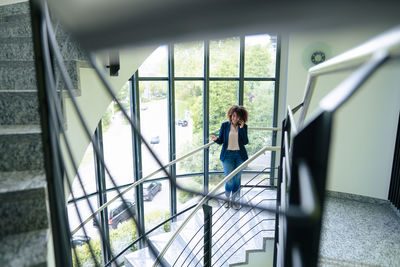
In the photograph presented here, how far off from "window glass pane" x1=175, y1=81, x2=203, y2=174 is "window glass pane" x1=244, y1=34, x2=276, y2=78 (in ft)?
3.01

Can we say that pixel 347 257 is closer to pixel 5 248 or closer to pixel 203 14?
pixel 5 248

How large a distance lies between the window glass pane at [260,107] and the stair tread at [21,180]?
446 cm

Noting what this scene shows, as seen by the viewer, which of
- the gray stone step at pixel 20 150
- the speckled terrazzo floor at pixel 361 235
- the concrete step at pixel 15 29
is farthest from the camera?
the speckled terrazzo floor at pixel 361 235

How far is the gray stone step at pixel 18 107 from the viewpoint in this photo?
4.46 ft

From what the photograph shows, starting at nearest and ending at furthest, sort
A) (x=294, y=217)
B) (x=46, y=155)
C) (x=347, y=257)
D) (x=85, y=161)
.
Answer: (x=294, y=217), (x=46, y=155), (x=347, y=257), (x=85, y=161)

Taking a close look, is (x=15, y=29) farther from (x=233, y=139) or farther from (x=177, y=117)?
(x=177, y=117)

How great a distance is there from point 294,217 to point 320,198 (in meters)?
0.05

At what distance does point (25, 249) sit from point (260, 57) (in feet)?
15.9

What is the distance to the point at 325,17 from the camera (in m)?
0.23

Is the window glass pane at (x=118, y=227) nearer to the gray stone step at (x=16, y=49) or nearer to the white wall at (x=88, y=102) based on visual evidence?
the white wall at (x=88, y=102)

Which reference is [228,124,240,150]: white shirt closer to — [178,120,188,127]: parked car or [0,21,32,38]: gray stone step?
[178,120,188,127]: parked car

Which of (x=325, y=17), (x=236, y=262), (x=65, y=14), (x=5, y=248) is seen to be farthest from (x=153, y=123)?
(x=325, y=17)

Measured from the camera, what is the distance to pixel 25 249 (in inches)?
35.7

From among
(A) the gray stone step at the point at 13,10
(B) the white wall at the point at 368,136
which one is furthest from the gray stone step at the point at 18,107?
(B) the white wall at the point at 368,136
